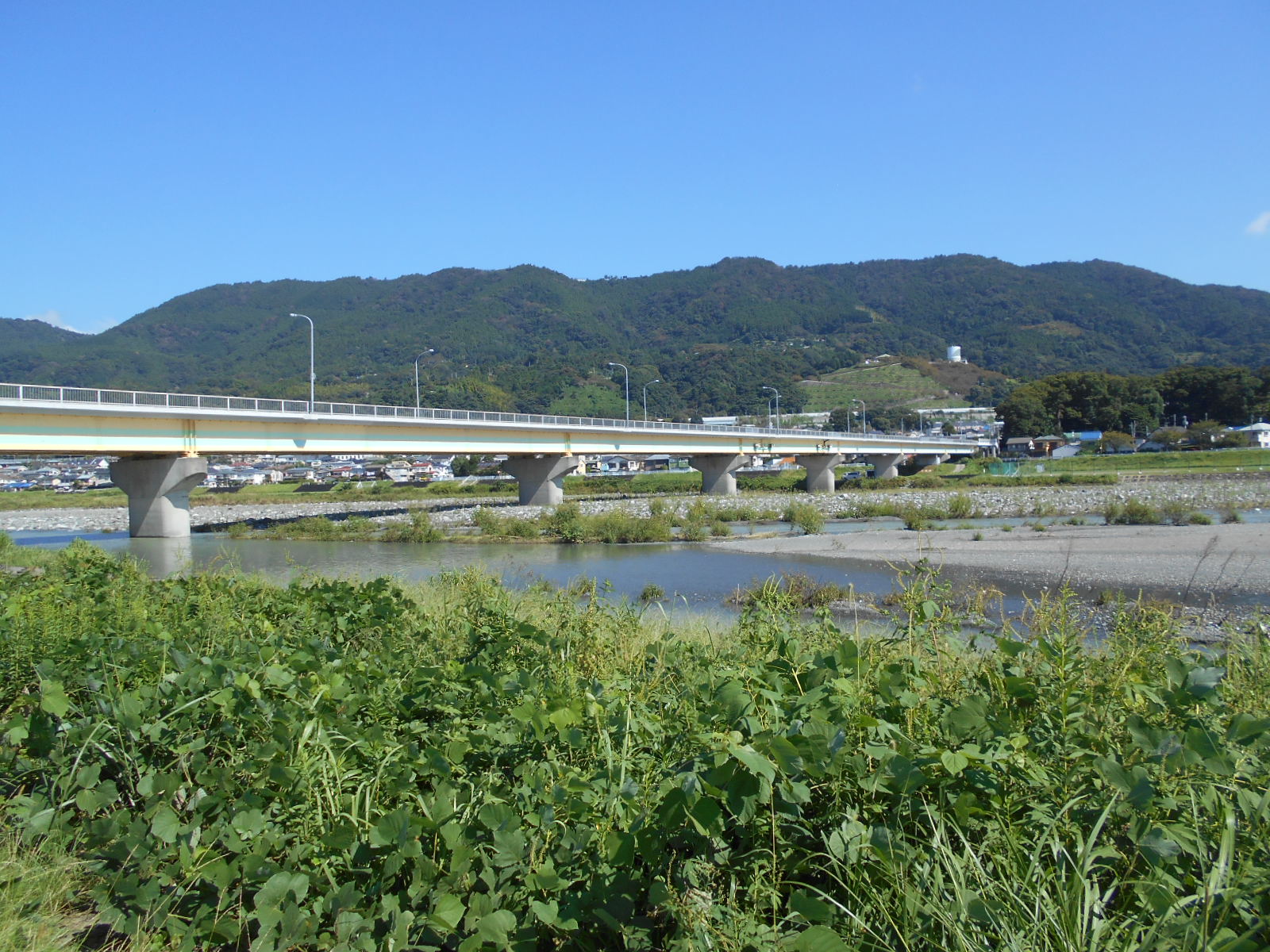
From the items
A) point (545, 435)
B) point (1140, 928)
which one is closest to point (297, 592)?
point (1140, 928)

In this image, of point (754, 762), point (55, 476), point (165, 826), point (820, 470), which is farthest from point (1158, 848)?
point (55, 476)

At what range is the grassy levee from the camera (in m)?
2.41

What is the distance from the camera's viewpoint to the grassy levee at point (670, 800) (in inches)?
94.9

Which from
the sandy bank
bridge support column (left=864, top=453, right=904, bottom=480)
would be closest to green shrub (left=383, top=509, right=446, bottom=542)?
the sandy bank

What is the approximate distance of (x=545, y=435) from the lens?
160 feet

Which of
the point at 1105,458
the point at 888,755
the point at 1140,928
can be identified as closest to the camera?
the point at 1140,928

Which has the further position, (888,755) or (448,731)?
(448,731)

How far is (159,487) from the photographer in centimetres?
3281

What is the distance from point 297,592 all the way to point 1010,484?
58420 millimetres

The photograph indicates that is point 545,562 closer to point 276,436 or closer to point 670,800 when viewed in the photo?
point 276,436

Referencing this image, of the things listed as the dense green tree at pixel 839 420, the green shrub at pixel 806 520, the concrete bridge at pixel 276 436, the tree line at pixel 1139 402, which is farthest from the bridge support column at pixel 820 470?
the dense green tree at pixel 839 420

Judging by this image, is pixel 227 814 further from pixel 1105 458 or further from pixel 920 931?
pixel 1105 458

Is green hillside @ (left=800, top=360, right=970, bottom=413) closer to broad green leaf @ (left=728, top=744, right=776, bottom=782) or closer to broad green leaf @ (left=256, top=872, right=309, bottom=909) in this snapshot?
broad green leaf @ (left=728, top=744, right=776, bottom=782)

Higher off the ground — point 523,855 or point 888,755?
point 888,755
